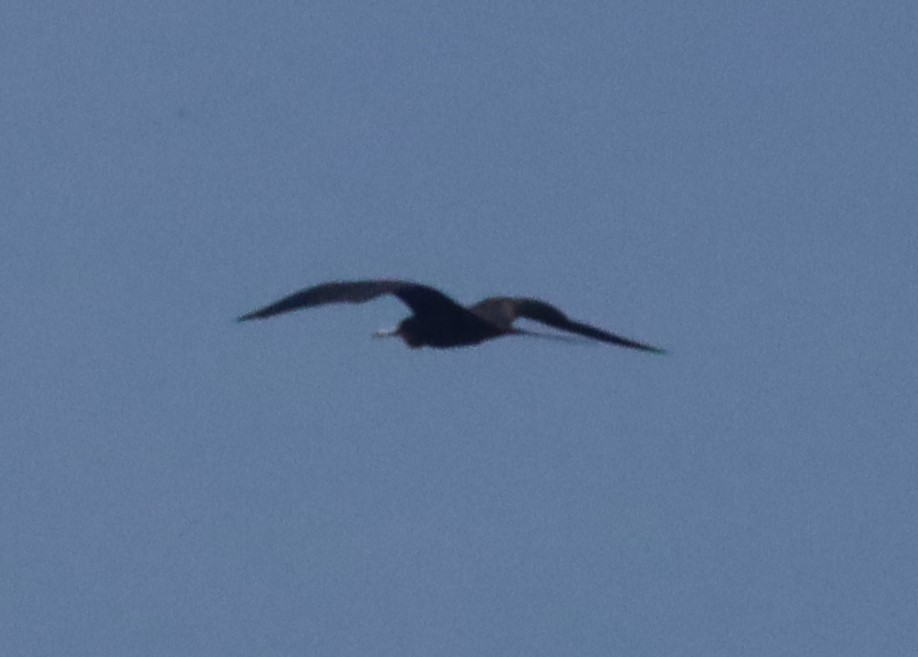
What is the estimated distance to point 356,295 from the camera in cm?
2675

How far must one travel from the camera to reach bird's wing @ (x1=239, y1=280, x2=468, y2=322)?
1054 inches

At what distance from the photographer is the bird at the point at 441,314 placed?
26.9m

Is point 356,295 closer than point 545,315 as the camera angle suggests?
Yes

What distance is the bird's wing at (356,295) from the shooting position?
26.8 meters

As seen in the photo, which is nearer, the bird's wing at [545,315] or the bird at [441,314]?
the bird at [441,314]

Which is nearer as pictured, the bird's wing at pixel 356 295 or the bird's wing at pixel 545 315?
the bird's wing at pixel 356 295

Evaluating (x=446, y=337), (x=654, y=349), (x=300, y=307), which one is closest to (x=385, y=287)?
(x=300, y=307)

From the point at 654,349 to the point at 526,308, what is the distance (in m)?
1.41

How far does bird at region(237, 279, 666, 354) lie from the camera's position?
88.3 ft

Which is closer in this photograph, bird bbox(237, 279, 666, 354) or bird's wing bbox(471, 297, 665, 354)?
bird bbox(237, 279, 666, 354)

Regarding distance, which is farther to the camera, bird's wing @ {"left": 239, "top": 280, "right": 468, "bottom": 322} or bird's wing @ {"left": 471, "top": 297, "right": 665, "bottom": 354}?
bird's wing @ {"left": 471, "top": 297, "right": 665, "bottom": 354}

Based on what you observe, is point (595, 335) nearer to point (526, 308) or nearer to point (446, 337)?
point (526, 308)

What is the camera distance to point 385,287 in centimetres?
2683

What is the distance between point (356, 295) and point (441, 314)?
2.19 metres
